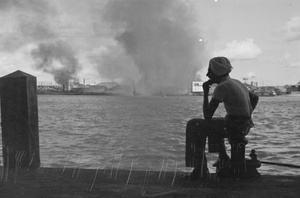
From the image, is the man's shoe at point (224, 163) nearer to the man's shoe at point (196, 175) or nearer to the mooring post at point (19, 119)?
the man's shoe at point (196, 175)

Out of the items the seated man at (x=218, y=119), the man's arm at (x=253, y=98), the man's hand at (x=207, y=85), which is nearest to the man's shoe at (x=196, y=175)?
the seated man at (x=218, y=119)

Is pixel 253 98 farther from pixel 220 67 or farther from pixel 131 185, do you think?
pixel 131 185

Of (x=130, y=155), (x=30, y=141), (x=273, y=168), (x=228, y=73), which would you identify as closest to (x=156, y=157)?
(x=130, y=155)

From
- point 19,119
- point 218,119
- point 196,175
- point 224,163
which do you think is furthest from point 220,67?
point 19,119

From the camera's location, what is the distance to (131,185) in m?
4.97

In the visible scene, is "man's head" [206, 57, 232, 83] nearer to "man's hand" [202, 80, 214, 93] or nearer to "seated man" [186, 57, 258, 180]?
"seated man" [186, 57, 258, 180]

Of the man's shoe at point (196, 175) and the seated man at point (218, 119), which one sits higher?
the seated man at point (218, 119)

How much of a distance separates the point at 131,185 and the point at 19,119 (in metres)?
2.55

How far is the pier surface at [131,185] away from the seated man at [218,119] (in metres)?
0.41

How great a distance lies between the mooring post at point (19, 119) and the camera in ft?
20.3

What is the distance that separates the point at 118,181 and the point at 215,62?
89.6 inches

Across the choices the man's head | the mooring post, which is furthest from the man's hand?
the mooring post

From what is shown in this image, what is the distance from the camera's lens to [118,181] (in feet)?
17.2

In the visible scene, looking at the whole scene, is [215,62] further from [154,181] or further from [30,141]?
[30,141]
